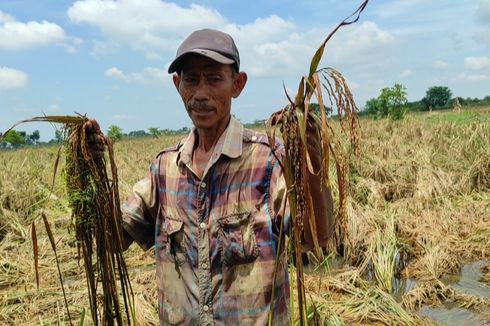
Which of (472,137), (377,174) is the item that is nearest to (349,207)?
(377,174)

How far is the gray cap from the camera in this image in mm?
1651

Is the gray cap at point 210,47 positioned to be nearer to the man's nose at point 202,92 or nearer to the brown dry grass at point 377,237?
the man's nose at point 202,92

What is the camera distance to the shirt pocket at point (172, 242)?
5.74ft

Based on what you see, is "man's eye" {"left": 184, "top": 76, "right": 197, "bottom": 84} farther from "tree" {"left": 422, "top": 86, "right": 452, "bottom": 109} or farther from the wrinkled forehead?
"tree" {"left": 422, "top": 86, "right": 452, "bottom": 109}

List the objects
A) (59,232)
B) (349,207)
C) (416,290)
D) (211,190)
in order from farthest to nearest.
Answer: (59,232) → (349,207) → (416,290) → (211,190)

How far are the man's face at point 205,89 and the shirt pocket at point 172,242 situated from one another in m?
0.37

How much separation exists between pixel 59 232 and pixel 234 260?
5031 mm

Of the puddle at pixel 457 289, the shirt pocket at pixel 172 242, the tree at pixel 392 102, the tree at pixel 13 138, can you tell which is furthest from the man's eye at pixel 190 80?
the tree at pixel 392 102

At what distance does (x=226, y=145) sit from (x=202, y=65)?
0.30m

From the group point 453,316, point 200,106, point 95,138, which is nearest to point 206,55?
point 200,106

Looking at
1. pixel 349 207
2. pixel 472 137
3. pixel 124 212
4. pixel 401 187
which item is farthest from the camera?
pixel 472 137

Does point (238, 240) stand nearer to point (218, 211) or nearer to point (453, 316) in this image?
point (218, 211)

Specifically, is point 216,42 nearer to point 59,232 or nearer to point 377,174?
point 59,232

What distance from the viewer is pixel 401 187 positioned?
6.84m
